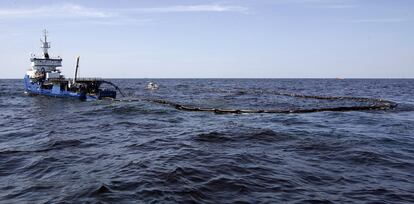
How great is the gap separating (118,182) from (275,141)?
1137cm

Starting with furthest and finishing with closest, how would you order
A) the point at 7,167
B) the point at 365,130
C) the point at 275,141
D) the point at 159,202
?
the point at 365,130 → the point at 275,141 → the point at 7,167 → the point at 159,202

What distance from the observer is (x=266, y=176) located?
14.6 m

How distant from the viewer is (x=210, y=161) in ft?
55.9

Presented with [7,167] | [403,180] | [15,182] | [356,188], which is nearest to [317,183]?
[356,188]

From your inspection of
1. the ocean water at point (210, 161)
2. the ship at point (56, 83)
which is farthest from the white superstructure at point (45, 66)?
the ocean water at point (210, 161)

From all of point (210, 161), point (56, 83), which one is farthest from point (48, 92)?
point (210, 161)

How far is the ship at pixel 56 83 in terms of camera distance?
53475 mm

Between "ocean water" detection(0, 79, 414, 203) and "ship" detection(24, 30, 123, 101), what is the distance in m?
22.2

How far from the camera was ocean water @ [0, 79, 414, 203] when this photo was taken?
12508mm

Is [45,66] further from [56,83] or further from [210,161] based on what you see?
[210,161]

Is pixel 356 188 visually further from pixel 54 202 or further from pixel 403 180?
pixel 54 202

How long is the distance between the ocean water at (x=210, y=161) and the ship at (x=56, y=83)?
22204 mm

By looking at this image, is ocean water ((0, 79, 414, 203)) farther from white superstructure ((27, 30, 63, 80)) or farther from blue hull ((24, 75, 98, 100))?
white superstructure ((27, 30, 63, 80))

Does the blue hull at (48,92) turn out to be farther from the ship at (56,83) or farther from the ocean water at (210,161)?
the ocean water at (210,161)
